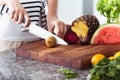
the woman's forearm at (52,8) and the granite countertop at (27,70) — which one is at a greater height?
the woman's forearm at (52,8)

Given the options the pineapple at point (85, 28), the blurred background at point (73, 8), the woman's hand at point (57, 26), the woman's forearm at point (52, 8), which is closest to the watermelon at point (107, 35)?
the pineapple at point (85, 28)

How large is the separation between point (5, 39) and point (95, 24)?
1.43 feet

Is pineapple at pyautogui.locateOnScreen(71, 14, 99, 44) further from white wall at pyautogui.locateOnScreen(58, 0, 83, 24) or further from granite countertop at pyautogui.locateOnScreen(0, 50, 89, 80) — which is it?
white wall at pyautogui.locateOnScreen(58, 0, 83, 24)

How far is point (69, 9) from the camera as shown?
2889 millimetres

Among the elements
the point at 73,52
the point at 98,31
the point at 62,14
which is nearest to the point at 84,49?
the point at 73,52

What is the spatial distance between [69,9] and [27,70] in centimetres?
182

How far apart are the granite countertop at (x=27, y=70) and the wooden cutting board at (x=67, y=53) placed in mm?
23

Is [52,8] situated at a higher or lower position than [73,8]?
higher

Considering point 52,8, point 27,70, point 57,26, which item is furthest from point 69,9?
point 27,70

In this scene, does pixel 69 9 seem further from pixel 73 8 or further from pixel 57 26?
pixel 57 26

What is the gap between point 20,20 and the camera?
1272 mm

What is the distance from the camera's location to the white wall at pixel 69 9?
2.83m

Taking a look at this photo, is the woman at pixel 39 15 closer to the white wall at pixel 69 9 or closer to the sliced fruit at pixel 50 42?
the sliced fruit at pixel 50 42

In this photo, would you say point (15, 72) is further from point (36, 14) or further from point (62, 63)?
point (36, 14)
